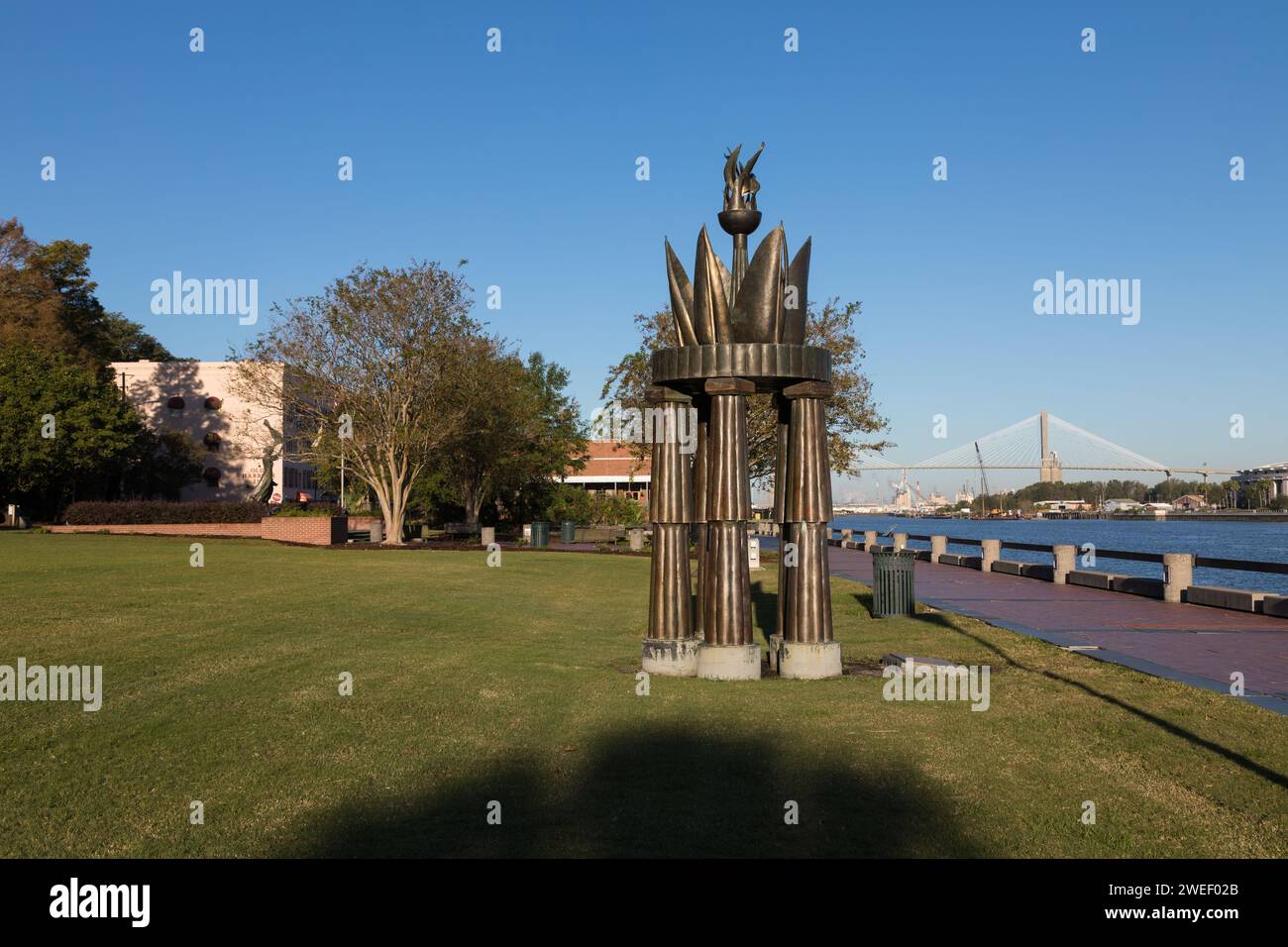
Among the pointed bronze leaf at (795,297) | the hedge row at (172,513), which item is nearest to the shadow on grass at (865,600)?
the pointed bronze leaf at (795,297)

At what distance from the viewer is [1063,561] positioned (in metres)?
25.8

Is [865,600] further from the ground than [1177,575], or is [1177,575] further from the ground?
[1177,575]

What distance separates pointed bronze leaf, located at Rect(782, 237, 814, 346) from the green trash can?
7631 mm

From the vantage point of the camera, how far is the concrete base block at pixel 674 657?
11.9m

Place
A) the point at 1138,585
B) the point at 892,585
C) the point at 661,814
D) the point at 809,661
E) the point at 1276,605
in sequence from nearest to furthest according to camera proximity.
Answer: the point at 661,814 → the point at 809,661 → the point at 1276,605 → the point at 892,585 → the point at 1138,585

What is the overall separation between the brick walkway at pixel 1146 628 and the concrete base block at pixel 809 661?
3597 millimetres

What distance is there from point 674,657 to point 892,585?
7911 mm

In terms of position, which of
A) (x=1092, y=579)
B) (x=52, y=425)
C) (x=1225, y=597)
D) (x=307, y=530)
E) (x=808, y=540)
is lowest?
(x=1092, y=579)

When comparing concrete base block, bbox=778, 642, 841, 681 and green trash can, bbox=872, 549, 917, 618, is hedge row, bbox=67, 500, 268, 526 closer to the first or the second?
green trash can, bbox=872, 549, 917, 618

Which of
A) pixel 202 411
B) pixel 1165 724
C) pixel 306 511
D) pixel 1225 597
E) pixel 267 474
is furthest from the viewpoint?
pixel 202 411

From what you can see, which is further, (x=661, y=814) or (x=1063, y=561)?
(x=1063, y=561)

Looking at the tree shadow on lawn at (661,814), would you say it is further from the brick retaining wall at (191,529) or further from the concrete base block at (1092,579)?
the brick retaining wall at (191,529)

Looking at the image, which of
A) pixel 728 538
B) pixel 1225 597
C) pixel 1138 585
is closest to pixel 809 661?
pixel 728 538

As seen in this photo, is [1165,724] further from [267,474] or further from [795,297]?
[267,474]
